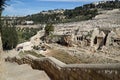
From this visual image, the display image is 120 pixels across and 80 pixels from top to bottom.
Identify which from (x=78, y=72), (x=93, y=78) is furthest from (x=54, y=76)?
(x=93, y=78)

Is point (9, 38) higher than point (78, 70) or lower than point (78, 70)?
lower

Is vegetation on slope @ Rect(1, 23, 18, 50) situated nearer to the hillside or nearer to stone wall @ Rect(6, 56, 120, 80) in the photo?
stone wall @ Rect(6, 56, 120, 80)

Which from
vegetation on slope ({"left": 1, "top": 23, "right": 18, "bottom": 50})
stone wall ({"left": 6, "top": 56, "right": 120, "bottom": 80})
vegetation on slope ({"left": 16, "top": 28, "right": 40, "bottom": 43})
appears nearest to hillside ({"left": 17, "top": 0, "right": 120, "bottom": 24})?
vegetation on slope ({"left": 16, "top": 28, "right": 40, "bottom": 43})

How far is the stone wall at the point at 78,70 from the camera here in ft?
16.3

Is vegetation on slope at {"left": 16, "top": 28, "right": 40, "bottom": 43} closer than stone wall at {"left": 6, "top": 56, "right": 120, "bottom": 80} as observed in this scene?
No

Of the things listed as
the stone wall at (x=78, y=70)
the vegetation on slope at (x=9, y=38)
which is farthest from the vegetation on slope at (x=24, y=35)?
the stone wall at (x=78, y=70)

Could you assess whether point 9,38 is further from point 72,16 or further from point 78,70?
point 72,16

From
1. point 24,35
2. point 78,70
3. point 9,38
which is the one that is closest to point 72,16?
point 24,35

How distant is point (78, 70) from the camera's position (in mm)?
6180

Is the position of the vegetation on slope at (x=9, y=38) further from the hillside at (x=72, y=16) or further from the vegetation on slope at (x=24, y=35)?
the hillside at (x=72, y=16)

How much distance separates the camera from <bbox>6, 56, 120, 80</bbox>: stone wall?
4.97m

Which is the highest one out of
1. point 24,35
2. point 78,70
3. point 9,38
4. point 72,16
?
point 78,70

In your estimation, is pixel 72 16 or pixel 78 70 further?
pixel 72 16

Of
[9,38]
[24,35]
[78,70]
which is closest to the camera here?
[78,70]
